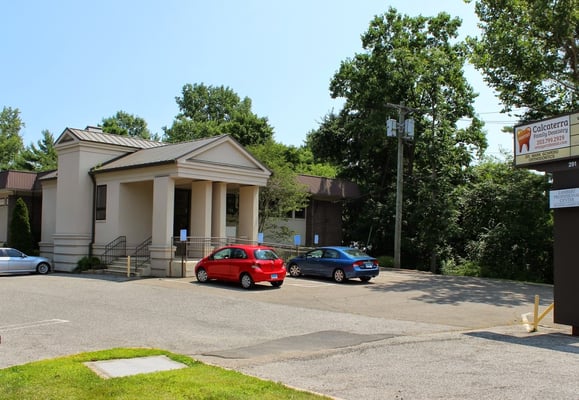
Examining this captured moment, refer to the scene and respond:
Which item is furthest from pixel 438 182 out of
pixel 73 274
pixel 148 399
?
pixel 148 399

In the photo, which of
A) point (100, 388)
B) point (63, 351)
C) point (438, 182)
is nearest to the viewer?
point (100, 388)

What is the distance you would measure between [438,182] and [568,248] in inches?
803

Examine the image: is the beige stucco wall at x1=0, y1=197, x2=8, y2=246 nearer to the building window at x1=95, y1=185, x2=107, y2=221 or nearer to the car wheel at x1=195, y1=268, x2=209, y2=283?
the building window at x1=95, y1=185, x2=107, y2=221

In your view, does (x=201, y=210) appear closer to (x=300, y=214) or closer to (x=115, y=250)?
(x=115, y=250)

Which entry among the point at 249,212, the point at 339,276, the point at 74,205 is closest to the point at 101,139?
the point at 74,205

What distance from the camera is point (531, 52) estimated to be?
2806 centimetres

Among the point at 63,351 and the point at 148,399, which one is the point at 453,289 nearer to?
the point at 63,351

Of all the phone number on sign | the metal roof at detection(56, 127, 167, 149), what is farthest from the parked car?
the phone number on sign

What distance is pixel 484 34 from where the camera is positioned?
30000 mm

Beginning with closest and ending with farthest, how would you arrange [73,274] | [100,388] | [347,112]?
[100,388] < [73,274] < [347,112]

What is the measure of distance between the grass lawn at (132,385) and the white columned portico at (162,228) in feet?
53.0

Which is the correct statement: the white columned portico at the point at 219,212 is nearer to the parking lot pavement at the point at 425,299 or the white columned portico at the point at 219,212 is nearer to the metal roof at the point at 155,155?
the metal roof at the point at 155,155

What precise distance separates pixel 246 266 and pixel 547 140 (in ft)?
34.9

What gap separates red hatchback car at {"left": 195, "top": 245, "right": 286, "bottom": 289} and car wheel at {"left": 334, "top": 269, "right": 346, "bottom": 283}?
2844mm
